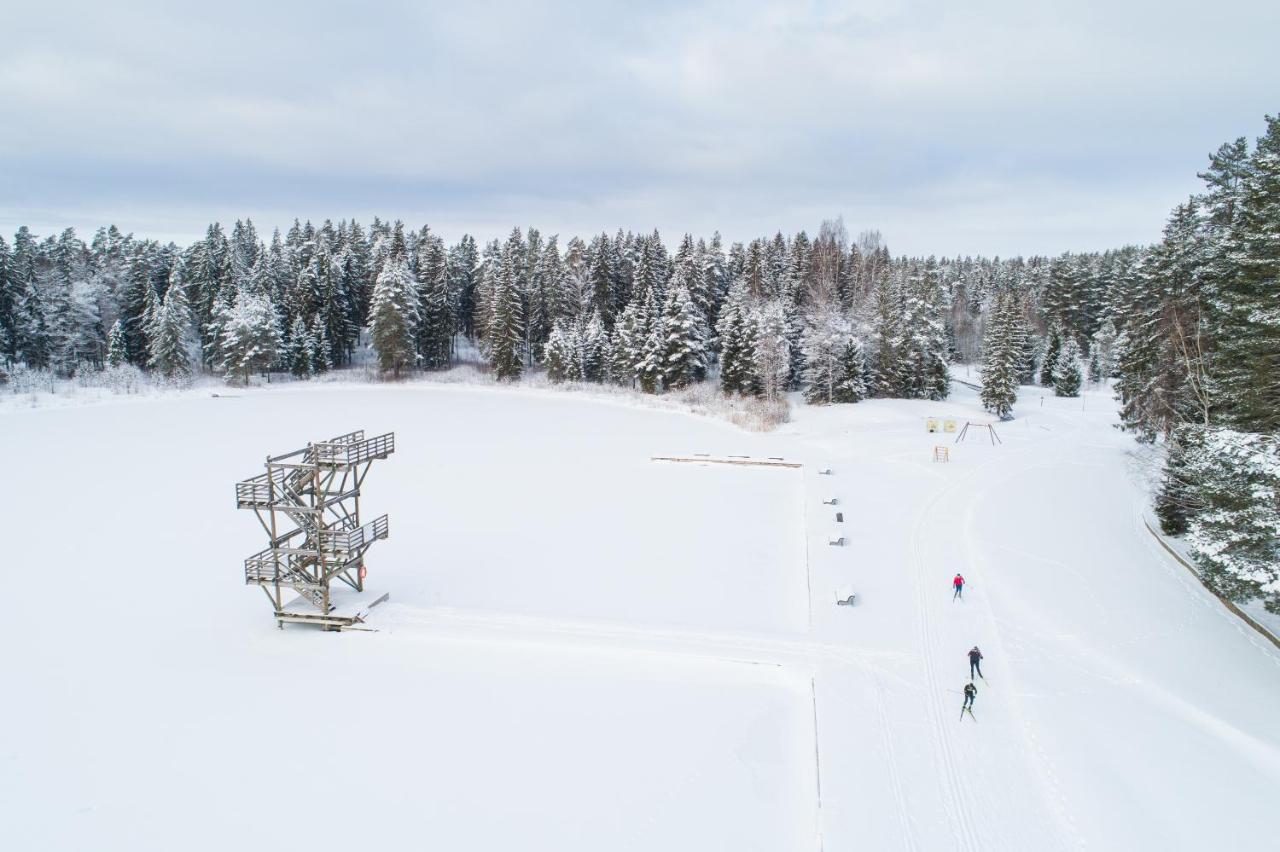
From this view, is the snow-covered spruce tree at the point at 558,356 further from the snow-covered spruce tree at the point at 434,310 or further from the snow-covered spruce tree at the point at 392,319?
the snow-covered spruce tree at the point at 434,310

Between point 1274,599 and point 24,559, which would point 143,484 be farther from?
point 1274,599

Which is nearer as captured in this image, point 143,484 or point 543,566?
point 543,566

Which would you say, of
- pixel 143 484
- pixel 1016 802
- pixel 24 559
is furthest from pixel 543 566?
pixel 143 484

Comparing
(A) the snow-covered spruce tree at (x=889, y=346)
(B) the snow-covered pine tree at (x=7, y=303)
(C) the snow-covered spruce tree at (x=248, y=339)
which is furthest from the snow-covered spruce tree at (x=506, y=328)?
(B) the snow-covered pine tree at (x=7, y=303)

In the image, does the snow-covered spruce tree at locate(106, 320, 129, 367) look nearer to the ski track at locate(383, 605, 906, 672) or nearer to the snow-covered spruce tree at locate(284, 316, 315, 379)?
the snow-covered spruce tree at locate(284, 316, 315, 379)

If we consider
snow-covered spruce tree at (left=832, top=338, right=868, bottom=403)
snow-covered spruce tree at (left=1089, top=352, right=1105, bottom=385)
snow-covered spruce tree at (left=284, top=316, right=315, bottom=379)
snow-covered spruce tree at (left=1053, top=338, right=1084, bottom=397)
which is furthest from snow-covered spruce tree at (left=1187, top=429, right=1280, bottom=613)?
snow-covered spruce tree at (left=284, top=316, right=315, bottom=379)

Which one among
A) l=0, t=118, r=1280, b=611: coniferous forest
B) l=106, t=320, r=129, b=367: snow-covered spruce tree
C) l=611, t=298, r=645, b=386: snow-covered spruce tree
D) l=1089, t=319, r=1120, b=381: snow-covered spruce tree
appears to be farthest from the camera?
l=1089, t=319, r=1120, b=381: snow-covered spruce tree
